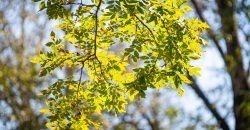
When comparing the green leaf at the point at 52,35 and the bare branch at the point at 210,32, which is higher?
the bare branch at the point at 210,32

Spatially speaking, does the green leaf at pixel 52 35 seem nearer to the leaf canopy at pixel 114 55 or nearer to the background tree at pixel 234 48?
the leaf canopy at pixel 114 55

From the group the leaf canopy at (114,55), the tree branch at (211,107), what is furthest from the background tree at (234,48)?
the leaf canopy at (114,55)

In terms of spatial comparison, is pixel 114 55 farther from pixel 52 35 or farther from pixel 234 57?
pixel 234 57

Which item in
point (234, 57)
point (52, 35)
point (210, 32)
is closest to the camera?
point (52, 35)

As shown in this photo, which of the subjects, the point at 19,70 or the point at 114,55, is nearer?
the point at 114,55

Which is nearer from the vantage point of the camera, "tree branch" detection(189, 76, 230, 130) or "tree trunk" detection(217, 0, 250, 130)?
"tree trunk" detection(217, 0, 250, 130)

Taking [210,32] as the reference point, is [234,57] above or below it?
below

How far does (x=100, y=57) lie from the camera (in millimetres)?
3312

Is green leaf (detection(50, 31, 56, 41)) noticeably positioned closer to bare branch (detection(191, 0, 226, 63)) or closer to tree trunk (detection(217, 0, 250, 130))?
tree trunk (detection(217, 0, 250, 130))

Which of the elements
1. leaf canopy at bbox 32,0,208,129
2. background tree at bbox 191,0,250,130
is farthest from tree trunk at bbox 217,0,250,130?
leaf canopy at bbox 32,0,208,129

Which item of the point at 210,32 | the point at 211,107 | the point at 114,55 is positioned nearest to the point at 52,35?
the point at 114,55

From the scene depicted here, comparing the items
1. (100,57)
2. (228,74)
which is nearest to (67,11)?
(100,57)

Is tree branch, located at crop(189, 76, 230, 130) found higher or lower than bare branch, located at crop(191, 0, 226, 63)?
lower

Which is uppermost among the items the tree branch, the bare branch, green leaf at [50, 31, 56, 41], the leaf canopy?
the bare branch
